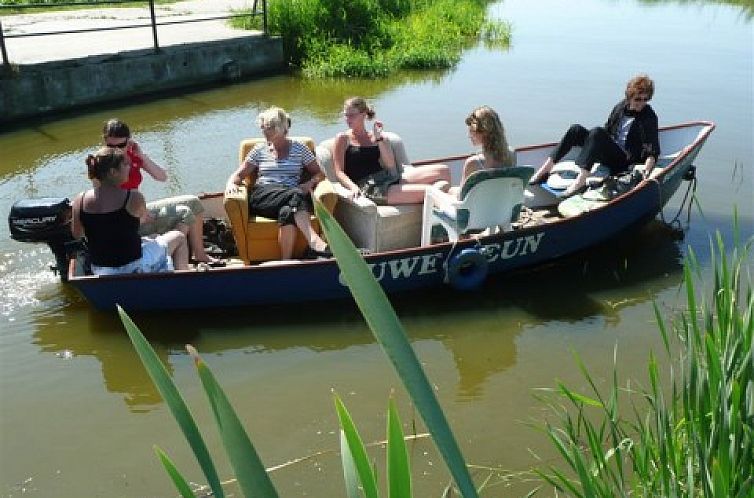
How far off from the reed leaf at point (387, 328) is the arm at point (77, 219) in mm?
4642

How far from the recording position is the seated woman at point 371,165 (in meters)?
6.40

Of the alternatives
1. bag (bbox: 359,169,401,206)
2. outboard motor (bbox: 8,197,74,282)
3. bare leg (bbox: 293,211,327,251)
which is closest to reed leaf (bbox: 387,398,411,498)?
bare leg (bbox: 293,211,327,251)

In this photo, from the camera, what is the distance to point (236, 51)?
1497 centimetres

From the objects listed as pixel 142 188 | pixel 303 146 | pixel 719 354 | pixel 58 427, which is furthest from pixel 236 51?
pixel 719 354

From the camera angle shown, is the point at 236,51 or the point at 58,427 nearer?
the point at 58,427

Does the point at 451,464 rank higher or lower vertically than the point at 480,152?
higher

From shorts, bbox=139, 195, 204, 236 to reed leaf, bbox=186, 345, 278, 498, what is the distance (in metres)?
5.23

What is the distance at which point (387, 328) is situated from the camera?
31.6 inches

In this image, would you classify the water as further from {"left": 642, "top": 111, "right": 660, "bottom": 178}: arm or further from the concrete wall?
the concrete wall

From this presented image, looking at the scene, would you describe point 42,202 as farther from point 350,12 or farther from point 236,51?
point 350,12

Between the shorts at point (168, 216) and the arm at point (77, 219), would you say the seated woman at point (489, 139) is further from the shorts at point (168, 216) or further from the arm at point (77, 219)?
the arm at point (77, 219)

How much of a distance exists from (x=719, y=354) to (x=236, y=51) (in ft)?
45.0

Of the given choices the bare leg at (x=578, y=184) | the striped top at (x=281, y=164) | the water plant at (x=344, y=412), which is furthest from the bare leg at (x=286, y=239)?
the water plant at (x=344, y=412)

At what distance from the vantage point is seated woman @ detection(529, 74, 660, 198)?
7043 millimetres
